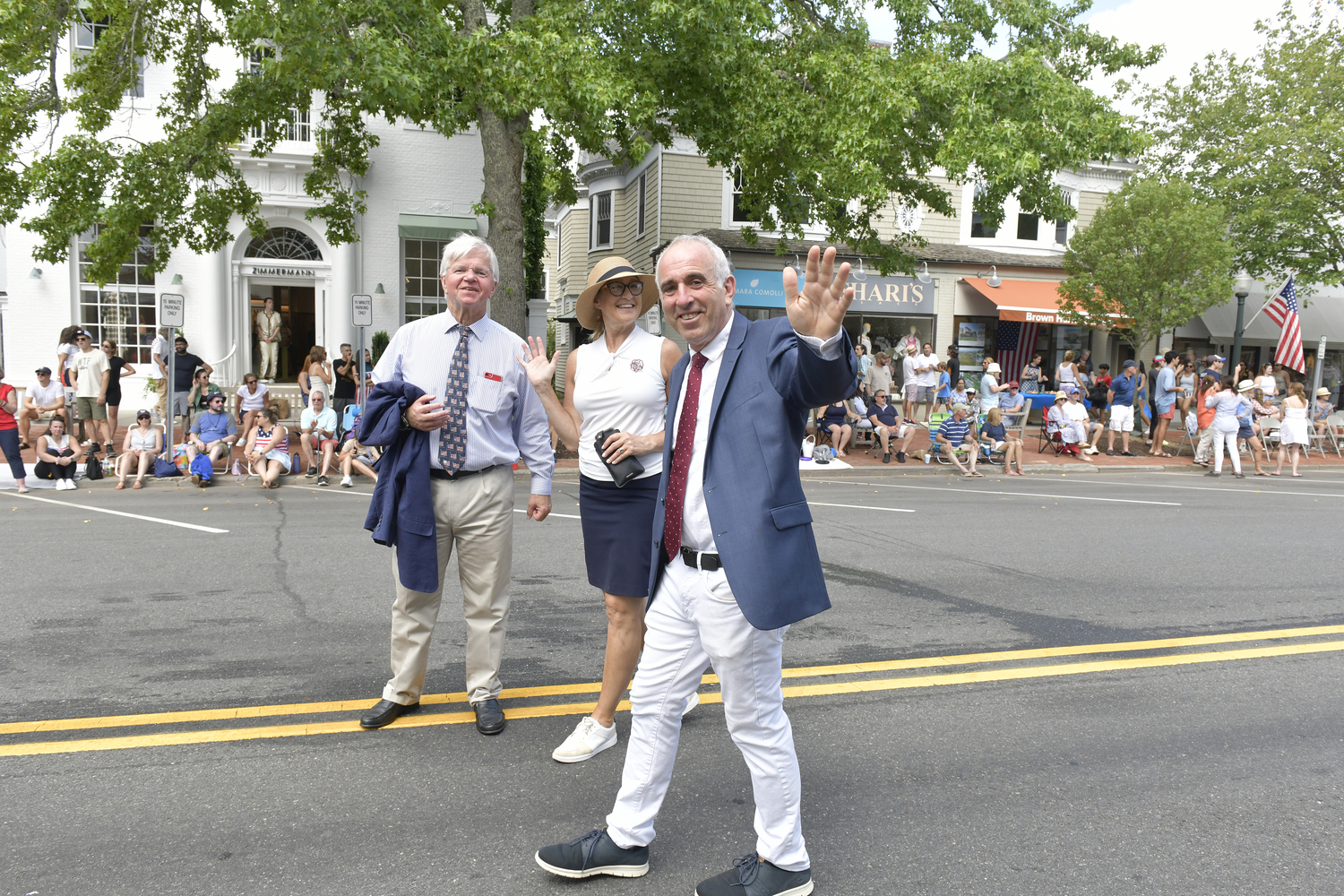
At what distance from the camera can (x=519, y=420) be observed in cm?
418

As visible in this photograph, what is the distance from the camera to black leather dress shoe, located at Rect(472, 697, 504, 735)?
383cm

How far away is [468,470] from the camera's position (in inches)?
154

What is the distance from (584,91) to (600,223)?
17.1 m

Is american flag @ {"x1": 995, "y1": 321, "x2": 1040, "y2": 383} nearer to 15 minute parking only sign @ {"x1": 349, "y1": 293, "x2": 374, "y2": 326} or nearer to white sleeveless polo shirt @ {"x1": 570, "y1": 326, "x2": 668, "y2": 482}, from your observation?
15 minute parking only sign @ {"x1": 349, "y1": 293, "x2": 374, "y2": 326}

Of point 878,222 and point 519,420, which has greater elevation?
point 878,222

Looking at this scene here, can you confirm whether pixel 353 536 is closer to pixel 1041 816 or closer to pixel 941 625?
pixel 941 625

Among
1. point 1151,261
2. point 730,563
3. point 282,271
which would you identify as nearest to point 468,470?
point 730,563

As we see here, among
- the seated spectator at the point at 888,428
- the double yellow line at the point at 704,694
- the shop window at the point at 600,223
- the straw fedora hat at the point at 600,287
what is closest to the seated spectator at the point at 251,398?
the seated spectator at the point at 888,428

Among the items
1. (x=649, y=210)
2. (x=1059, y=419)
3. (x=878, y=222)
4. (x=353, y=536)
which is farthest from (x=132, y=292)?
(x=1059, y=419)

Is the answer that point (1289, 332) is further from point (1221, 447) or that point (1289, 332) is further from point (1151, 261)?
point (1221, 447)

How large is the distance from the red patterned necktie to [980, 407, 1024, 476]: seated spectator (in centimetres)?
1403

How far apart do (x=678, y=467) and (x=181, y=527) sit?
7.34m

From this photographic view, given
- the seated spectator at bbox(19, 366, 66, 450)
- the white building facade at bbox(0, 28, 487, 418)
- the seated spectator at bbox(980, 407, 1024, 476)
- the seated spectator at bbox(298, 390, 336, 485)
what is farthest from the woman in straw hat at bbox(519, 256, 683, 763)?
the white building facade at bbox(0, 28, 487, 418)

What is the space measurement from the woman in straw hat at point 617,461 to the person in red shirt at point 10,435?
1042 centimetres
